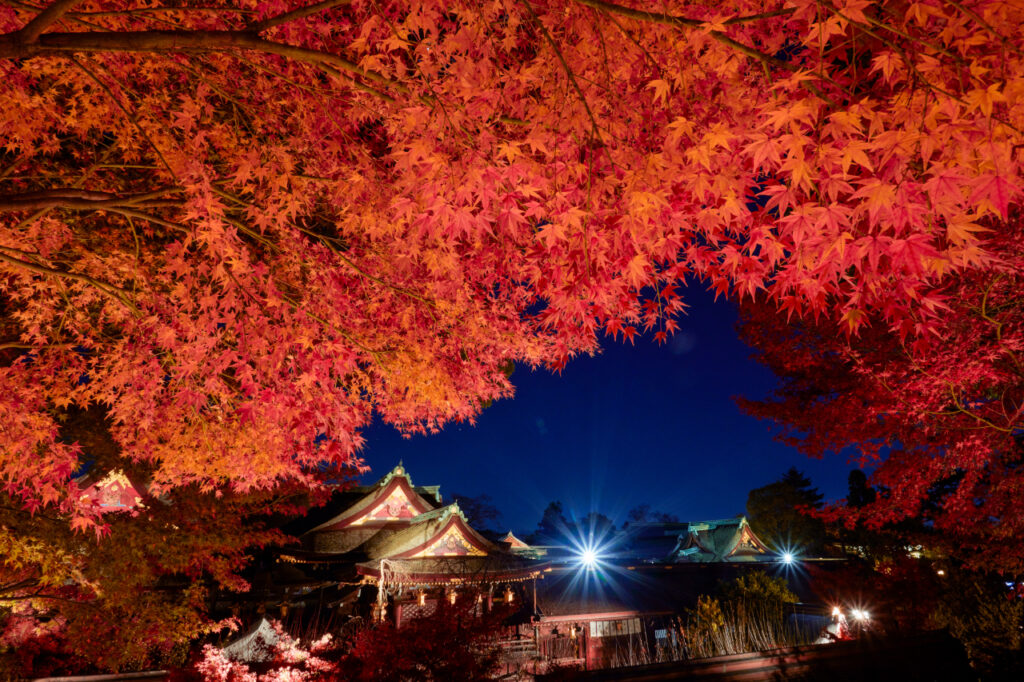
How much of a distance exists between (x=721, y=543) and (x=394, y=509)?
23829 millimetres

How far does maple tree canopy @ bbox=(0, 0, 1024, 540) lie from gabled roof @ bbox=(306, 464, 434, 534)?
13.4m

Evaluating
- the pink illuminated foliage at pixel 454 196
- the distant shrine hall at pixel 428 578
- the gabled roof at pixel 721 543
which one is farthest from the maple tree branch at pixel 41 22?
the gabled roof at pixel 721 543

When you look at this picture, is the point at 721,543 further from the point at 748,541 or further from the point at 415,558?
the point at 415,558

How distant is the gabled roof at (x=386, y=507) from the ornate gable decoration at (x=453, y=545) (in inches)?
137

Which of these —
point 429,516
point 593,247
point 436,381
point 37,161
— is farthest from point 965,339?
point 429,516

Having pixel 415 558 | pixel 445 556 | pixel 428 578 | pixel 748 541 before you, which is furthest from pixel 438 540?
pixel 748 541

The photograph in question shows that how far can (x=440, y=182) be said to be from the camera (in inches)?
113

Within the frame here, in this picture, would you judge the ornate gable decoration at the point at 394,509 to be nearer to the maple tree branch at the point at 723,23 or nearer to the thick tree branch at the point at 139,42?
the thick tree branch at the point at 139,42

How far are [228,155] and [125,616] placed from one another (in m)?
8.38

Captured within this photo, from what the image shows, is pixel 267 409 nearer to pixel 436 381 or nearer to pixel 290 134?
pixel 436 381

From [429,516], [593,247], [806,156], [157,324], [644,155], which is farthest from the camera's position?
[429,516]

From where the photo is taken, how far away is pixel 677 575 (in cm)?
2491

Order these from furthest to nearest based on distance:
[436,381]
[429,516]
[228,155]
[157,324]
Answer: [429,516]
[436,381]
[228,155]
[157,324]

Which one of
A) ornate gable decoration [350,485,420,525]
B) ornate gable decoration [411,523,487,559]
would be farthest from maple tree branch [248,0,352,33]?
ornate gable decoration [350,485,420,525]
